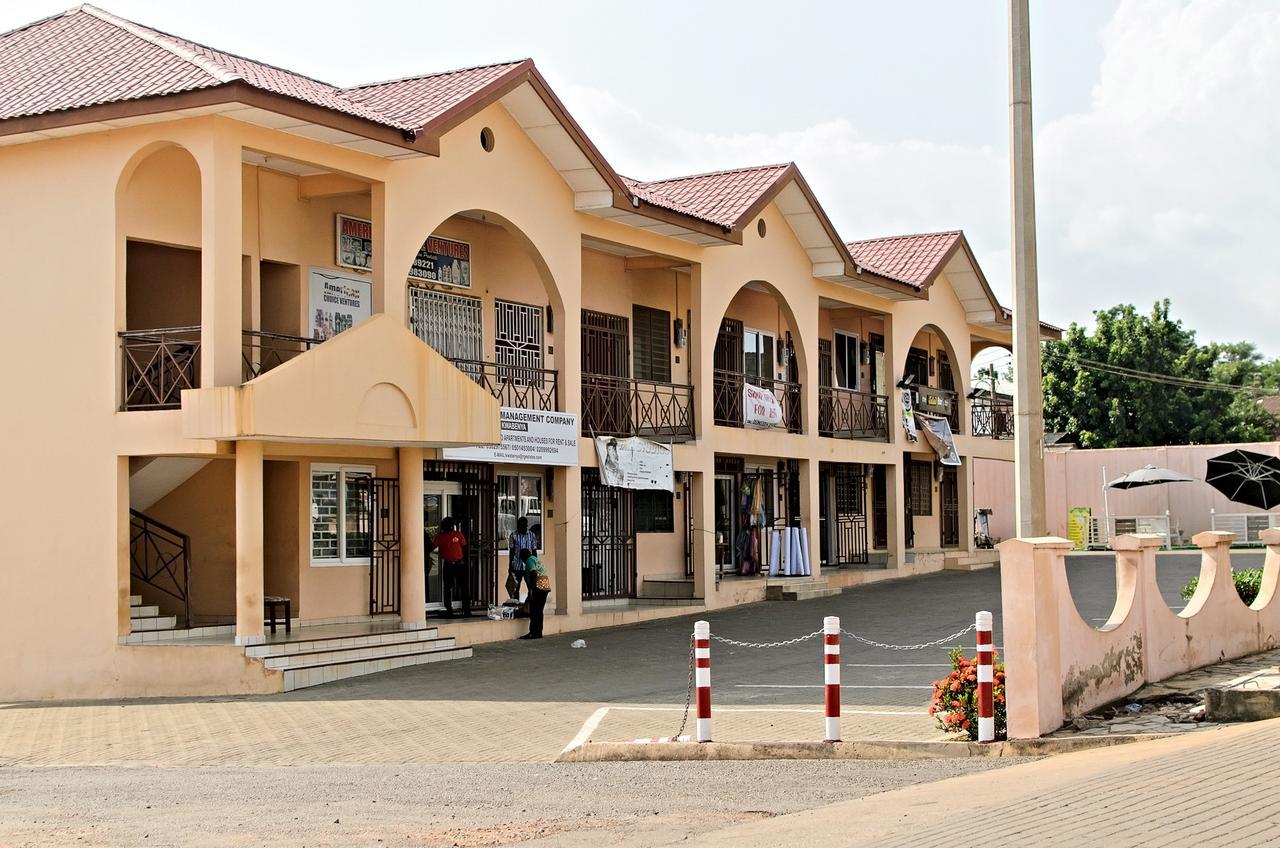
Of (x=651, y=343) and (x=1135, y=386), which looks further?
(x=1135, y=386)

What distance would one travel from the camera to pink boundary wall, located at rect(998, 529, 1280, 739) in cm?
1120

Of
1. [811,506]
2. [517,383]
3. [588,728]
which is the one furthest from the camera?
[811,506]

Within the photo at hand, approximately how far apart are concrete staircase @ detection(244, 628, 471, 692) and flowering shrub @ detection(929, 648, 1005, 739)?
821cm

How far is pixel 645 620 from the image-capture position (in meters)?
24.5

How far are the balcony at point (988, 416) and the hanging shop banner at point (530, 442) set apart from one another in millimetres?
19410

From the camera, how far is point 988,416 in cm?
3972

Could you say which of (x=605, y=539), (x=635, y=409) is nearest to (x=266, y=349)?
(x=635, y=409)

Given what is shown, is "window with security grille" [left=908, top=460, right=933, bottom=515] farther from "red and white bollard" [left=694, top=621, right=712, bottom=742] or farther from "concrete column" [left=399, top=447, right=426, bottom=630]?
"red and white bollard" [left=694, top=621, right=712, bottom=742]

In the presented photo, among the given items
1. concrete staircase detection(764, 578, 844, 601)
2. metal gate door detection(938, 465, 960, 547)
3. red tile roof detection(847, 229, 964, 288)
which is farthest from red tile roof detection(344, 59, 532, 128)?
metal gate door detection(938, 465, 960, 547)

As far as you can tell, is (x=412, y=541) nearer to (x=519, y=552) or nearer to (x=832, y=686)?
(x=519, y=552)

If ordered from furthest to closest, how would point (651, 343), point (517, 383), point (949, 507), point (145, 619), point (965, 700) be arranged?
point (949, 507)
point (651, 343)
point (517, 383)
point (145, 619)
point (965, 700)

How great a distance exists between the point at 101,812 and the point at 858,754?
529cm

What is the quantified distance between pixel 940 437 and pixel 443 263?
16173 mm

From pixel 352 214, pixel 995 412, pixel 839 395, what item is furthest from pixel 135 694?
pixel 995 412
